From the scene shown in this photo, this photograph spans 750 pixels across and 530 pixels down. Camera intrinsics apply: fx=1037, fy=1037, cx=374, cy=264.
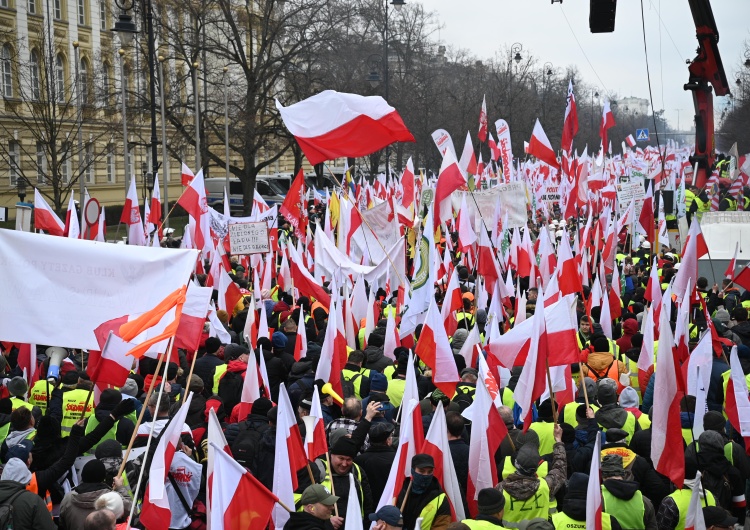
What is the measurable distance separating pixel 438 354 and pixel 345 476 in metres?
2.17

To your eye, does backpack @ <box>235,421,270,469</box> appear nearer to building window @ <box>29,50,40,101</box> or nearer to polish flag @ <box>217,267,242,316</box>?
polish flag @ <box>217,267,242,316</box>

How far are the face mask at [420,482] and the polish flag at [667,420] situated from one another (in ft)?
4.97

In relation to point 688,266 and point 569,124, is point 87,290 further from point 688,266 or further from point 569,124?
point 569,124

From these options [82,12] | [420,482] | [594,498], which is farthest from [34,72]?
[594,498]

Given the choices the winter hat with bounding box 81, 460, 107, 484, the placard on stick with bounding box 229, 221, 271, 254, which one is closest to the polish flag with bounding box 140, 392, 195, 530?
the winter hat with bounding box 81, 460, 107, 484

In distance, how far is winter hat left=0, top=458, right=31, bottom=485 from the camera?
20.0 ft

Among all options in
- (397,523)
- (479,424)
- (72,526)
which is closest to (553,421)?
(479,424)

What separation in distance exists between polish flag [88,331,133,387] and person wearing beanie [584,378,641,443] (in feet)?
11.0

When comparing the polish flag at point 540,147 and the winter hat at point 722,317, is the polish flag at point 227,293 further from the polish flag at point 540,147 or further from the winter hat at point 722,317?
the polish flag at point 540,147

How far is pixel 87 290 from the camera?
7.48 meters

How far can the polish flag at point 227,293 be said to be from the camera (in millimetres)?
13508

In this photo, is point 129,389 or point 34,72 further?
point 34,72

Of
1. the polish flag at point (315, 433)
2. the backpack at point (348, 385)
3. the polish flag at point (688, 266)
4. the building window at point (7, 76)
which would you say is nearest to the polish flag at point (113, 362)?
the polish flag at point (315, 433)

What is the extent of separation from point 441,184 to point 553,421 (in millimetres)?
6744
